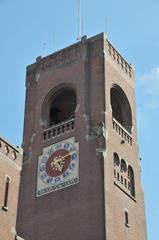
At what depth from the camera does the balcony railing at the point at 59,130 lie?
47350 mm

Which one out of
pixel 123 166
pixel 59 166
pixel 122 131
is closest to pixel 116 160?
pixel 123 166

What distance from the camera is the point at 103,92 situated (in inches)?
1855

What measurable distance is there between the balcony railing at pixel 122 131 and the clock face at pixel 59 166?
3.84 m

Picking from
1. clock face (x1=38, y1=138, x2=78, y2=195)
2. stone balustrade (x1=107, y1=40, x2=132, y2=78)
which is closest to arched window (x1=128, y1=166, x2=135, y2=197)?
clock face (x1=38, y1=138, x2=78, y2=195)

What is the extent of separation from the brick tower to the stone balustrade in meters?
0.09

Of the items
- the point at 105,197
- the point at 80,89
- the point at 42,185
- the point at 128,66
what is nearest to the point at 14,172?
the point at 105,197

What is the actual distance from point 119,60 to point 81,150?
1075 cm

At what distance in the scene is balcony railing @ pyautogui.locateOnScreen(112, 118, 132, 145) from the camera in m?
47.5

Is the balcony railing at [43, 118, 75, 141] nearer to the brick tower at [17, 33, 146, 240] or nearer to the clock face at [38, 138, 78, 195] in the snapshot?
the brick tower at [17, 33, 146, 240]

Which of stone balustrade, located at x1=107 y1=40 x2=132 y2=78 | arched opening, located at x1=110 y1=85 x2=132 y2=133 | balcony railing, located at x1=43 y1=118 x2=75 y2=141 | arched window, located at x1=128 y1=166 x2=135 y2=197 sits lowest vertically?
arched window, located at x1=128 y1=166 x2=135 y2=197

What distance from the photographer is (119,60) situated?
52.2 m

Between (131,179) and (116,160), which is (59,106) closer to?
(116,160)

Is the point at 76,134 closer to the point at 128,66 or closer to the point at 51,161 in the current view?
the point at 51,161

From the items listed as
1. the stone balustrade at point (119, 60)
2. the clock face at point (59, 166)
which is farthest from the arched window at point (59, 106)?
the stone balustrade at point (119, 60)
